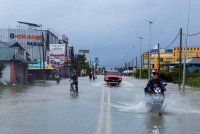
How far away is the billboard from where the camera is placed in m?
114

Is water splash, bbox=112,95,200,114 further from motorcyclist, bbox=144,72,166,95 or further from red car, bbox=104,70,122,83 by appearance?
red car, bbox=104,70,122,83

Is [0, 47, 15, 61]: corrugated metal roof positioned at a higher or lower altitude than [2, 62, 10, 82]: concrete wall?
higher

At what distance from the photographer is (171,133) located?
43.4 ft

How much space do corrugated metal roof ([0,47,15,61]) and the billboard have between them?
54423mm

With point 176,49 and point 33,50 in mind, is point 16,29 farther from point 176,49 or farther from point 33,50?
point 176,49

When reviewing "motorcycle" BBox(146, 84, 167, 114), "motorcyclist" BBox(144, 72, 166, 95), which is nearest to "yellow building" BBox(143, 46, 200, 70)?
"motorcyclist" BBox(144, 72, 166, 95)

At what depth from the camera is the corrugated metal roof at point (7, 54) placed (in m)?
58.9

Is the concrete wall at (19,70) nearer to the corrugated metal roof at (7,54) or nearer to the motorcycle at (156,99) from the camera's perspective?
the corrugated metal roof at (7,54)

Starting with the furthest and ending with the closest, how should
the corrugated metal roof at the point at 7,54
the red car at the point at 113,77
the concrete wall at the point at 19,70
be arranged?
the concrete wall at the point at 19,70, the red car at the point at 113,77, the corrugated metal roof at the point at 7,54

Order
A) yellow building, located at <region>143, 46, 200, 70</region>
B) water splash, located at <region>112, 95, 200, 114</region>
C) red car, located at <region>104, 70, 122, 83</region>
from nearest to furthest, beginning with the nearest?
water splash, located at <region>112, 95, 200, 114</region>, red car, located at <region>104, 70, 122, 83</region>, yellow building, located at <region>143, 46, 200, 70</region>

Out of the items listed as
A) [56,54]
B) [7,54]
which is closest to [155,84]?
[7,54]

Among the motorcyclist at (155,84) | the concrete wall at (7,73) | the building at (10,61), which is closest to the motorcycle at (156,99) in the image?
the motorcyclist at (155,84)

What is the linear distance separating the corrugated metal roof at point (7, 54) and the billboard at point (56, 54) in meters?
54.4

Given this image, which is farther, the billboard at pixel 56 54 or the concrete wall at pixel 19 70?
the billboard at pixel 56 54
